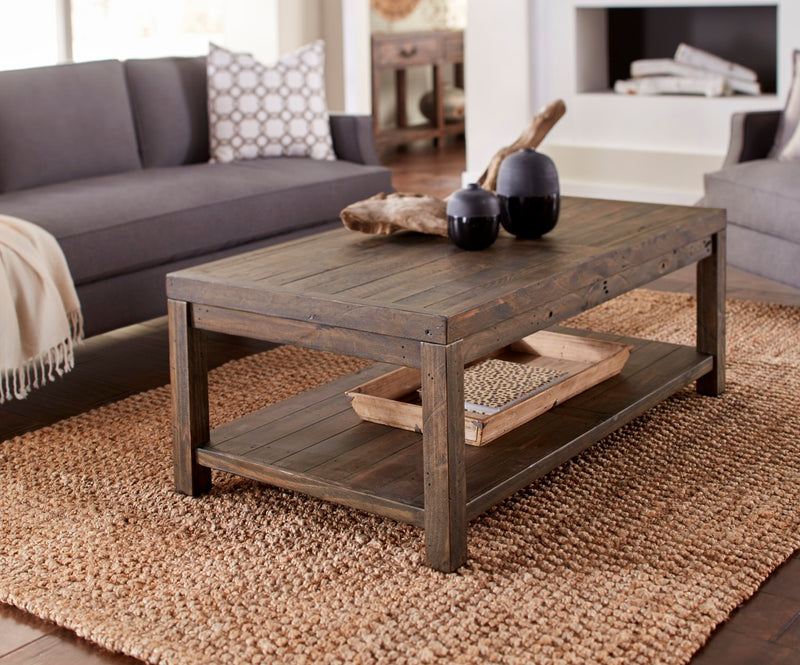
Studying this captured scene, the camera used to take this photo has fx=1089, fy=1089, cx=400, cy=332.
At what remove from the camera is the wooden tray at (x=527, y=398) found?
7.35 ft

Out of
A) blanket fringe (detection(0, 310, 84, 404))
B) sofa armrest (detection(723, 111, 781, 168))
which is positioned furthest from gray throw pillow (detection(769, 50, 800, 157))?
blanket fringe (detection(0, 310, 84, 404))

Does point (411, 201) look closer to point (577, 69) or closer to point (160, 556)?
point (160, 556)

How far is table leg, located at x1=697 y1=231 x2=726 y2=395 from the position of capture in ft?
9.00

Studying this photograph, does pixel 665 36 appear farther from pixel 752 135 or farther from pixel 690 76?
pixel 752 135

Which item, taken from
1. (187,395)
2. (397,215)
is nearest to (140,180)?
(397,215)

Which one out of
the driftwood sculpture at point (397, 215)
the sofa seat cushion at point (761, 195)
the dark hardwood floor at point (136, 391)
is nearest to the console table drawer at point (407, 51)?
the dark hardwood floor at point (136, 391)

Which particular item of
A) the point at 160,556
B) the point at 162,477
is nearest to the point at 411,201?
the point at 162,477

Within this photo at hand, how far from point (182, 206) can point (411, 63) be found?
175 inches

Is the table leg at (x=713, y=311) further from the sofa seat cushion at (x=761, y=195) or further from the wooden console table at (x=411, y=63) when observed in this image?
the wooden console table at (x=411, y=63)

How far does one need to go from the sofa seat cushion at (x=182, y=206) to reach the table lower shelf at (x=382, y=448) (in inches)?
37.9

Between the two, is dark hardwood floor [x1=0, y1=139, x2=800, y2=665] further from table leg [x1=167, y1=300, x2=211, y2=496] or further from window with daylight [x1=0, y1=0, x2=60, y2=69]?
window with daylight [x1=0, y1=0, x2=60, y2=69]

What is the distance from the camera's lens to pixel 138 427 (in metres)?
2.71

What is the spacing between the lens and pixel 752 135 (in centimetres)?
405

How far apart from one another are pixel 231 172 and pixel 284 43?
2.72m
